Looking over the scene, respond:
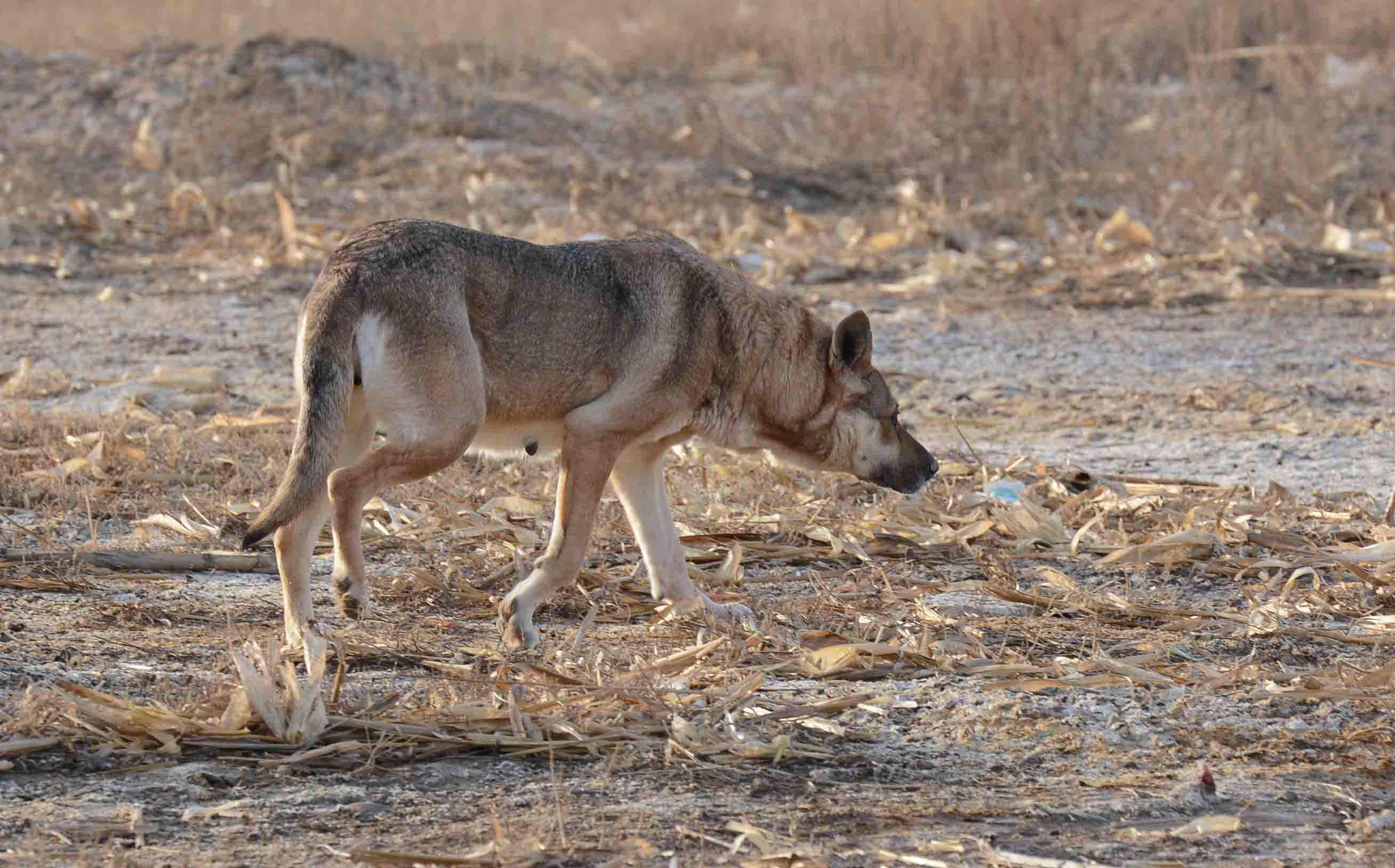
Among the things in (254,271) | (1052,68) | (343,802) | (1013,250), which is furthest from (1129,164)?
(343,802)

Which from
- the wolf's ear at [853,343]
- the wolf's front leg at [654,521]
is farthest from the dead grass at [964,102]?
the wolf's front leg at [654,521]

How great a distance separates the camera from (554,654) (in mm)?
5023

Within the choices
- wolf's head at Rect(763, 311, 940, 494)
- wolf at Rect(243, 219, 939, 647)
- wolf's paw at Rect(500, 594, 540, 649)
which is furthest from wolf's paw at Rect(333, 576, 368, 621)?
wolf's head at Rect(763, 311, 940, 494)

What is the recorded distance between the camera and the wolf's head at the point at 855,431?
5891 millimetres

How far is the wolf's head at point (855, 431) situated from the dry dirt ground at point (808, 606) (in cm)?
36

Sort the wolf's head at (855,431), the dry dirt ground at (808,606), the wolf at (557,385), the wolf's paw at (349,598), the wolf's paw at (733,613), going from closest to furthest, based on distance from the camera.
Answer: the dry dirt ground at (808,606) → the wolf at (557,385) → the wolf's paw at (349,598) → the wolf's paw at (733,613) → the wolf's head at (855,431)

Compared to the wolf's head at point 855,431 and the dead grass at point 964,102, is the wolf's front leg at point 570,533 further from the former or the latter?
the dead grass at point 964,102

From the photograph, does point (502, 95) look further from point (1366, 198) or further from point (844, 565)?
point (844, 565)

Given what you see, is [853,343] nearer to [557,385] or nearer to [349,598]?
[557,385]

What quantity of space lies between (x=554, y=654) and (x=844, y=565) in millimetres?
1617

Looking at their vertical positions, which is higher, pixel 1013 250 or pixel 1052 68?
pixel 1052 68

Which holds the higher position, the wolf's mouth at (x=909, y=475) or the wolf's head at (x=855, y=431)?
the wolf's head at (x=855, y=431)

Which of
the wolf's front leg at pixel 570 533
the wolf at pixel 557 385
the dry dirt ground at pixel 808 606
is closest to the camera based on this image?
the dry dirt ground at pixel 808 606

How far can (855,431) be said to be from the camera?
19.7 ft
